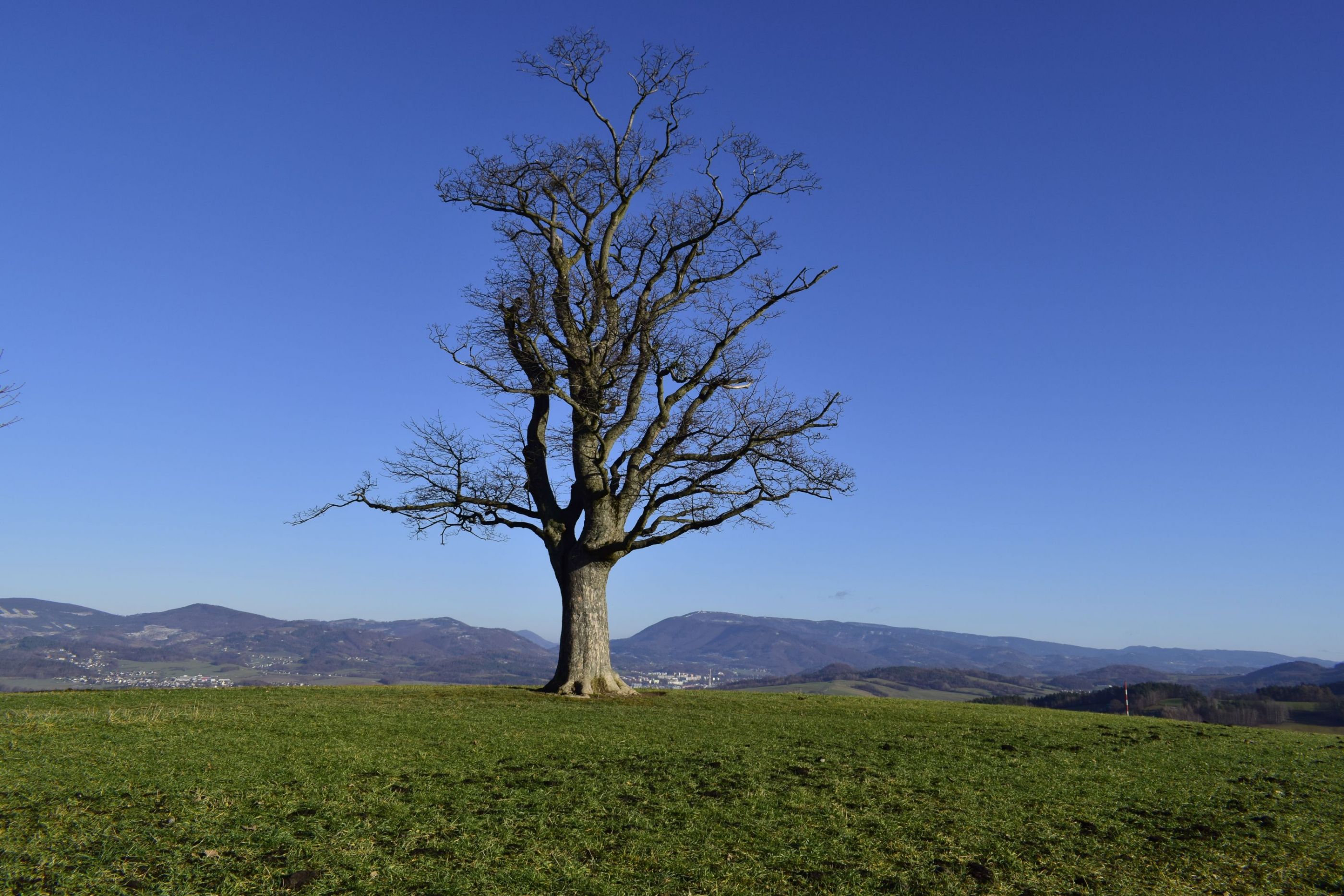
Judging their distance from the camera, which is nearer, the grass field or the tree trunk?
the grass field

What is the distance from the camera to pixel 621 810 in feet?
31.4

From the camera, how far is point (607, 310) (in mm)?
27469

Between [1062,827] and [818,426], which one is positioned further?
[818,426]

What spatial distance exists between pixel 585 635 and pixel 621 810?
15.8m

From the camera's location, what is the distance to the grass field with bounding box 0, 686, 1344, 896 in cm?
743

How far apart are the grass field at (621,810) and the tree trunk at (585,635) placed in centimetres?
755

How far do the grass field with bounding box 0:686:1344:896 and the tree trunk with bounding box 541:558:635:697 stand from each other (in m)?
7.55

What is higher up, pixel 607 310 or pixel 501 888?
pixel 607 310

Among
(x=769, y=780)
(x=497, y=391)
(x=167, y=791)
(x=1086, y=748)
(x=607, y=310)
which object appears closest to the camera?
(x=167, y=791)

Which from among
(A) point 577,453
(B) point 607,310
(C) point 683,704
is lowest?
(C) point 683,704

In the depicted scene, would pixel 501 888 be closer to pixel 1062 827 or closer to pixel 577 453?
pixel 1062 827

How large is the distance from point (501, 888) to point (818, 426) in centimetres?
2054

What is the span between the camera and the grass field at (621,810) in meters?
7.43

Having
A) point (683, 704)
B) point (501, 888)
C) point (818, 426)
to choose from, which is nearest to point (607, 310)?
point (818, 426)
